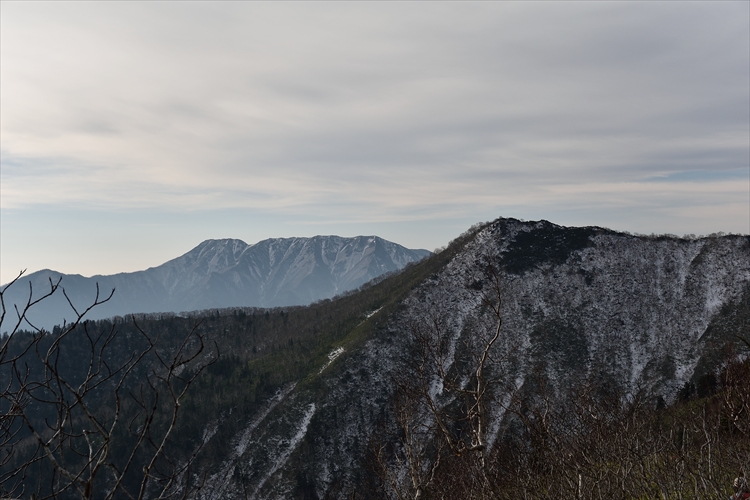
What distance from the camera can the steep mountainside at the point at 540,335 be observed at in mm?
92688

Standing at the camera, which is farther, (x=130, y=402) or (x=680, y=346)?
(x=130, y=402)

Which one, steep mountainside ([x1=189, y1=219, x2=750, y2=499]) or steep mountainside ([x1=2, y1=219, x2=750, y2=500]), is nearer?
steep mountainside ([x1=2, y1=219, x2=750, y2=500])

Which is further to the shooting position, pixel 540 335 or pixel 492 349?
pixel 540 335

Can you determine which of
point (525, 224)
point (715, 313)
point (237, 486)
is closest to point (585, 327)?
point (715, 313)

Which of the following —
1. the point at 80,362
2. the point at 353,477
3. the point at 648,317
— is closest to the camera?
the point at 353,477

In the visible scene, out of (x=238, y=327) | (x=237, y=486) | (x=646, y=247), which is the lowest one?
(x=237, y=486)

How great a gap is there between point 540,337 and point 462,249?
43.4 metres

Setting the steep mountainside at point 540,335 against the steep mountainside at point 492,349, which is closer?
the steep mountainside at point 492,349

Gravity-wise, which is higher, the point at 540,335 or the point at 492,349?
the point at 540,335

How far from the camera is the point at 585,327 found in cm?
10969

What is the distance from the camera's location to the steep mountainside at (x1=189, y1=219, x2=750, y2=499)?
92.7m

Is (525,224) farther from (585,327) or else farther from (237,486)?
(237,486)

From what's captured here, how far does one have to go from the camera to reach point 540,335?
4299 inches

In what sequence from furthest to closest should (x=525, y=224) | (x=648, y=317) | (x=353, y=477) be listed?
(x=525, y=224) < (x=648, y=317) < (x=353, y=477)
